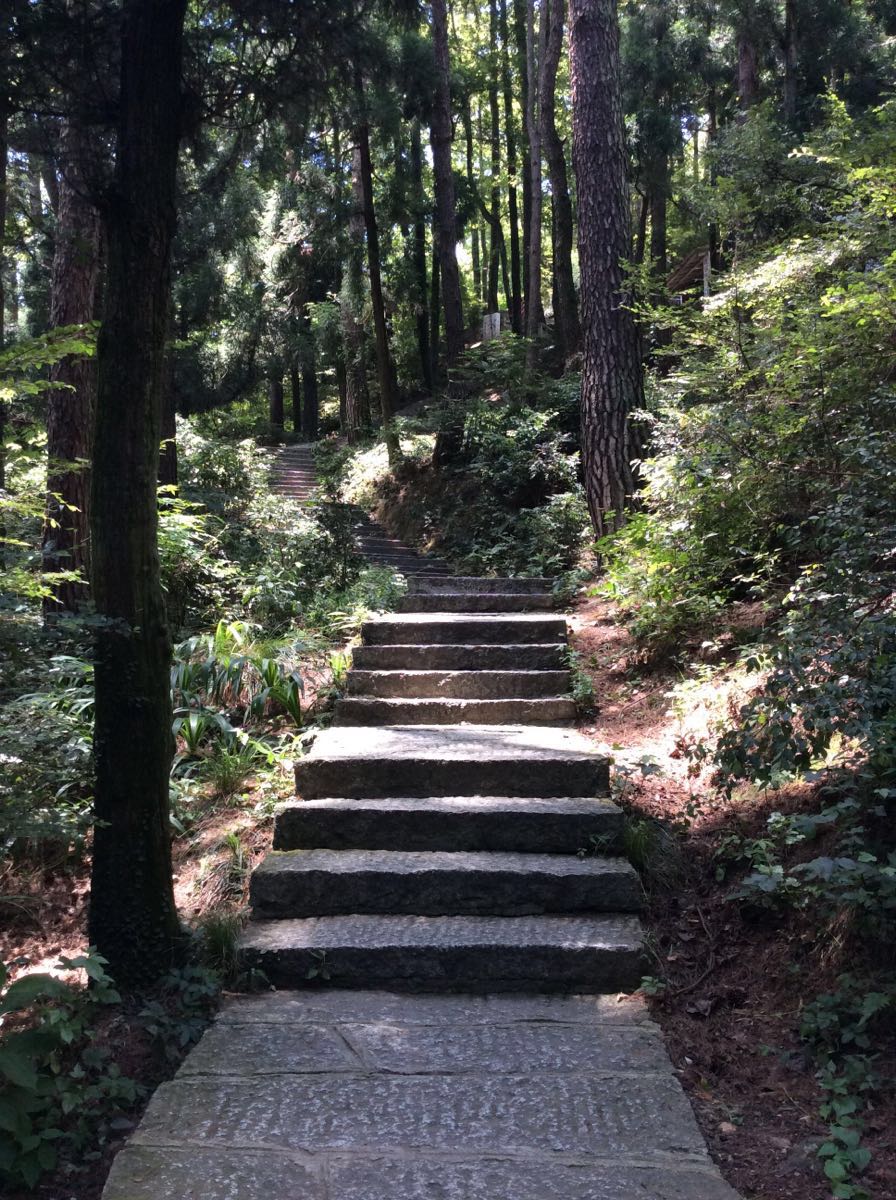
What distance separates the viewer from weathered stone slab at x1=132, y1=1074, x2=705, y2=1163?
2.47 meters

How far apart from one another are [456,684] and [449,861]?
72.7 inches

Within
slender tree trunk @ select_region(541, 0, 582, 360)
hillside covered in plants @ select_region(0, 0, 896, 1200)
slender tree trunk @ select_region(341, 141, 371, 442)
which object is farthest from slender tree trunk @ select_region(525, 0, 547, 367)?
hillside covered in plants @ select_region(0, 0, 896, 1200)

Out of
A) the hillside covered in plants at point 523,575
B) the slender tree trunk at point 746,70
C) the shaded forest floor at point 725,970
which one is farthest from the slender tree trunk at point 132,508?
the slender tree trunk at point 746,70

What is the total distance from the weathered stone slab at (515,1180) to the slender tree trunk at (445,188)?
44.6 ft

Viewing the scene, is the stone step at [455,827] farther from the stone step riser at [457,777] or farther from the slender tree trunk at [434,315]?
the slender tree trunk at [434,315]

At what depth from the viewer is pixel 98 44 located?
11.4 feet

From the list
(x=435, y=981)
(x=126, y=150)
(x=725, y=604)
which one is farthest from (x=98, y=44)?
(x=725, y=604)

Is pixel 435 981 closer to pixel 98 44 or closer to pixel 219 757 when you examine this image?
pixel 219 757

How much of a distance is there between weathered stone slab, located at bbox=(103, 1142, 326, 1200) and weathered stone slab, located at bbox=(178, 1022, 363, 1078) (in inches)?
15.2

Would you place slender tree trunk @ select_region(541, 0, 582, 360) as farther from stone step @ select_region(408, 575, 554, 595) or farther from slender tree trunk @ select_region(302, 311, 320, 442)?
stone step @ select_region(408, 575, 554, 595)

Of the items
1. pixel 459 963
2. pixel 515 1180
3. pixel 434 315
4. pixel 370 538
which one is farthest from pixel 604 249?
pixel 434 315

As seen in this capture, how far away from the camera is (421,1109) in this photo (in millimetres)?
2629

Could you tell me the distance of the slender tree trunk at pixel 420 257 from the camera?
65.9 ft

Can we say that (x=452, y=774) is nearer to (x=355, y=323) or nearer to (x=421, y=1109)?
(x=421, y=1109)
